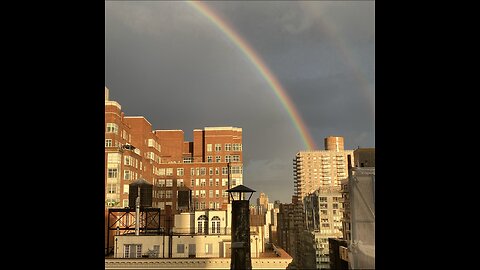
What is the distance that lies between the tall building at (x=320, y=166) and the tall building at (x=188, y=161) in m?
19.0

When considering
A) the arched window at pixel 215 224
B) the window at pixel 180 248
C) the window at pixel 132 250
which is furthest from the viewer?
the arched window at pixel 215 224

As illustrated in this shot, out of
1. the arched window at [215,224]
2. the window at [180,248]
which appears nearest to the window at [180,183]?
the arched window at [215,224]

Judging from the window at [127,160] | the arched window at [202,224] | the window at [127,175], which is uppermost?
the window at [127,160]

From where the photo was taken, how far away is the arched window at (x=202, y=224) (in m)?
21.5

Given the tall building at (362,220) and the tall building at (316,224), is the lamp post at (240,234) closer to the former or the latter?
the tall building at (362,220)

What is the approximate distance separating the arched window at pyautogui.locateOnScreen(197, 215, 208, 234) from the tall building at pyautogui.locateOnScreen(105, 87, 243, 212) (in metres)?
10.3

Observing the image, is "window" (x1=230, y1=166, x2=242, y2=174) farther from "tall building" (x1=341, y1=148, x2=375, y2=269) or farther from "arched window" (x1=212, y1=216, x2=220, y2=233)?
"tall building" (x1=341, y1=148, x2=375, y2=269)

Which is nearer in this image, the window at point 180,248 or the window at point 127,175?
the window at point 180,248

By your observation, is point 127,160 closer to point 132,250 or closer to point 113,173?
point 113,173

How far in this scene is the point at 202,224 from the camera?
2186cm

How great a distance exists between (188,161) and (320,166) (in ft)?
78.4

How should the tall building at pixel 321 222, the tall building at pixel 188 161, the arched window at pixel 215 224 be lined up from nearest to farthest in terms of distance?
the arched window at pixel 215 224 < the tall building at pixel 321 222 < the tall building at pixel 188 161
